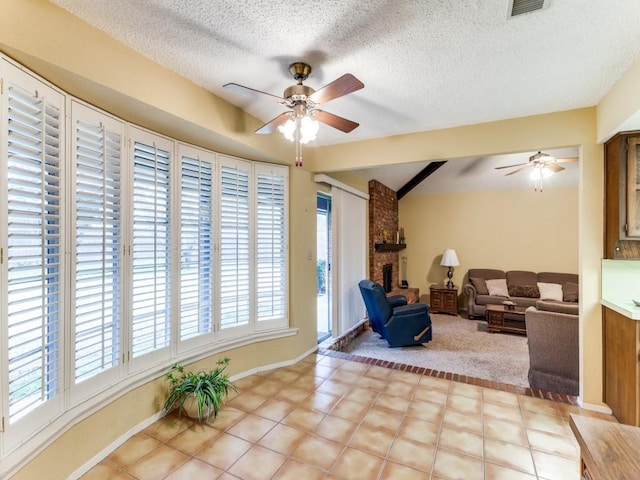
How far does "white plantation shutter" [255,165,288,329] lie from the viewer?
10.5ft

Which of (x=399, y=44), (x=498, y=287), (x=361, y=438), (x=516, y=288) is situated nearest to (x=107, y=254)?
(x=361, y=438)

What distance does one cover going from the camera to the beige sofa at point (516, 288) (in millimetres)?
5477

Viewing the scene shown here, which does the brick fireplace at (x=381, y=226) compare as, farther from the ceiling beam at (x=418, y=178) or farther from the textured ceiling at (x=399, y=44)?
the textured ceiling at (x=399, y=44)

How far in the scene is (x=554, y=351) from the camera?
9.41 ft

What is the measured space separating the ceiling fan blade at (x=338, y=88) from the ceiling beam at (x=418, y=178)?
436cm

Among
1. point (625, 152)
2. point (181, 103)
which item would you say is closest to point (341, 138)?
point (181, 103)

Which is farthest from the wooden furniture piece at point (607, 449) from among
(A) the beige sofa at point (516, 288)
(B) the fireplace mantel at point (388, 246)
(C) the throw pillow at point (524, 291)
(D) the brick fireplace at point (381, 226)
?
(C) the throw pillow at point (524, 291)

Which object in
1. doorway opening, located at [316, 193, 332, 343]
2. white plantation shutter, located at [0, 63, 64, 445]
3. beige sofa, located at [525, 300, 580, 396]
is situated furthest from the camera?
doorway opening, located at [316, 193, 332, 343]

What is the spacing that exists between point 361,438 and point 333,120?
2.26 meters

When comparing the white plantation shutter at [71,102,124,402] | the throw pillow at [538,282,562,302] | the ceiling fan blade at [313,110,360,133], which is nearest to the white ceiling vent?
the ceiling fan blade at [313,110,360,133]

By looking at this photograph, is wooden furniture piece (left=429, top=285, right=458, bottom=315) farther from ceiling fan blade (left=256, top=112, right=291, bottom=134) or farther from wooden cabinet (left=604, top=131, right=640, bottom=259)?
ceiling fan blade (left=256, top=112, right=291, bottom=134)

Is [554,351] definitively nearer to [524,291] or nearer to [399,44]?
[399,44]

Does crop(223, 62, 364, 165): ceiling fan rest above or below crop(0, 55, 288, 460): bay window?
above

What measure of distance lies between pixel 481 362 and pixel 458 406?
1704 mm
